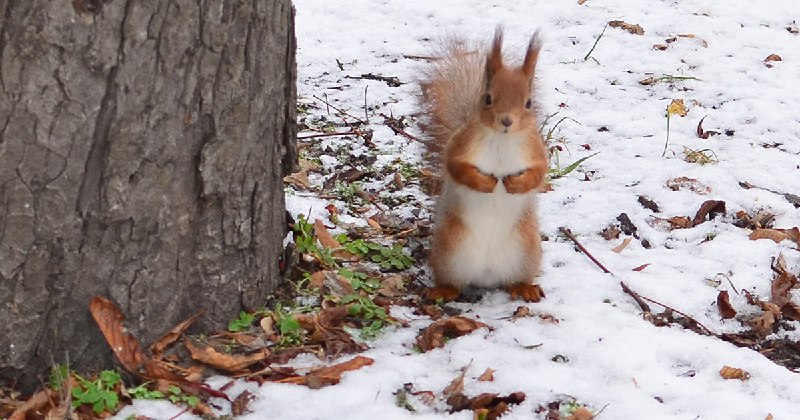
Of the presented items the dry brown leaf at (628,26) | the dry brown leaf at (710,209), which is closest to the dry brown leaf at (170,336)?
the dry brown leaf at (710,209)

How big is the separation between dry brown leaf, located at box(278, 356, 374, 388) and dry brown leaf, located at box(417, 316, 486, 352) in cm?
19

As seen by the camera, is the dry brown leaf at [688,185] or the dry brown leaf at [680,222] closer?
the dry brown leaf at [680,222]

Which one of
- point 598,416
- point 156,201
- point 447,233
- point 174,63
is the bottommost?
point 598,416

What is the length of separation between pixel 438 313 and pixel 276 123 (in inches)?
26.5

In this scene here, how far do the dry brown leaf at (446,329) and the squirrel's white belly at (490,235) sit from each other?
0.68 feet

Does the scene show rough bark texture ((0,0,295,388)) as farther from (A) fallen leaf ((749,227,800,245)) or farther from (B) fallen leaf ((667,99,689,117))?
(B) fallen leaf ((667,99,689,117))

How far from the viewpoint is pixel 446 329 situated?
238cm

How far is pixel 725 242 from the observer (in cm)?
294

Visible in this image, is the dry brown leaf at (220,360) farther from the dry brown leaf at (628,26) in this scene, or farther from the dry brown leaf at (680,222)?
the dry brown leaf at (628,26)

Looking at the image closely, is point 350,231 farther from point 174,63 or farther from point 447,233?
point 174,63

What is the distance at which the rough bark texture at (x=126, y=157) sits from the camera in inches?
A: 70.8

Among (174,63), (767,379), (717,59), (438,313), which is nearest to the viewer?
(174,63)

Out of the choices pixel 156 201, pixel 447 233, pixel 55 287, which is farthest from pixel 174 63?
pixel 447 233

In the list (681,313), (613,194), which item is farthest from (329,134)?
(681,313)
